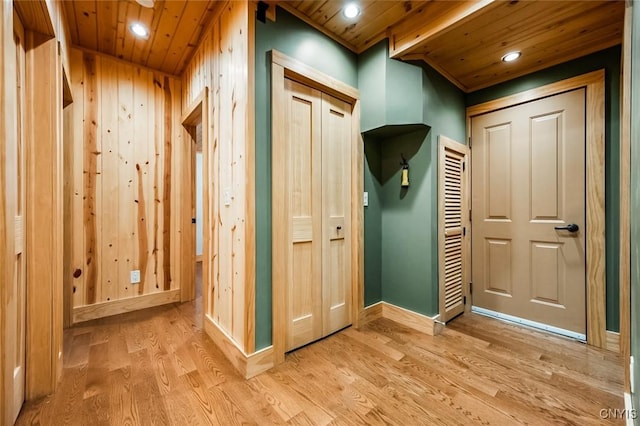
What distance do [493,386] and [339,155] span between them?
1914mm

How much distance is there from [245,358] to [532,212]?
2.71 m

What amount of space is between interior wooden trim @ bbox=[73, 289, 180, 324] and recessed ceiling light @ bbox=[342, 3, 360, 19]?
314 centimetres

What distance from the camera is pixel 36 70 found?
1.43 meters

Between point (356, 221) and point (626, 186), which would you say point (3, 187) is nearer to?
point (356, 221)

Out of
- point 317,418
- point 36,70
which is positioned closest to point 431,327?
point 317,418

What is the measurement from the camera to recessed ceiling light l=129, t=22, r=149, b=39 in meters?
A: 2.15

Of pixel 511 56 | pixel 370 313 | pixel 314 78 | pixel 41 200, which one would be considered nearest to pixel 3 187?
pixel 41 200

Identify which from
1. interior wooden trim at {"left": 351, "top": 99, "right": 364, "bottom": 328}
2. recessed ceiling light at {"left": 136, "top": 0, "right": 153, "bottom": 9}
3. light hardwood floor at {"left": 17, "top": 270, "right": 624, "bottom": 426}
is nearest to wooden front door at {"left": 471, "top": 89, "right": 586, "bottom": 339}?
light hardwood floor at {"left": 17, "top": 270, "right": 624, "bottom": 426}

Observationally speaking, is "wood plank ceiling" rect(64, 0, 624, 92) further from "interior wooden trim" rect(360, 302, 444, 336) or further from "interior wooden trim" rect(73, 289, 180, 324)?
"interior wooden trim" rect(73, 289, 180, 324)

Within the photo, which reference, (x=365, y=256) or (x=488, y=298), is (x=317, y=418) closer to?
(x=365, y=256)

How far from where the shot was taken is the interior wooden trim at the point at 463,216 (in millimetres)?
2340

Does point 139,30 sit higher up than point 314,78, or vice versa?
point 139,30

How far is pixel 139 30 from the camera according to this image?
2203mm

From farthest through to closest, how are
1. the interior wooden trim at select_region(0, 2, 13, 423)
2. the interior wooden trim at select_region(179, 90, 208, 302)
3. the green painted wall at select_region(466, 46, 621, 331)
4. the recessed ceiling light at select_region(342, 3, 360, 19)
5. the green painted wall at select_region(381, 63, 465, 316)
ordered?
1. the interior wooden trim at select_region(179, 90, 208, 302)
2. the green painted wall at select_region(381, 63, 465, 316)
3. the green painted wall at select_region(466, 46, 621, 331)
4. the recessed ceiling light at select_region(342, 3, 360, 19)
5. the interior wooden trim at select_region(0, 2, 13, 423)
